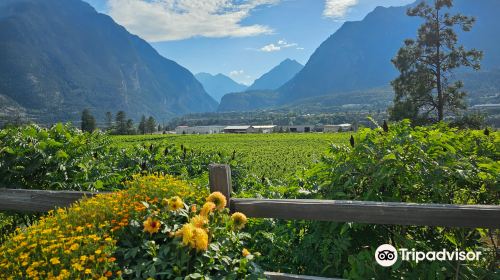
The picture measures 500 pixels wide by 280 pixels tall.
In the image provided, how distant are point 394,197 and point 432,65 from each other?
30188 millimetres

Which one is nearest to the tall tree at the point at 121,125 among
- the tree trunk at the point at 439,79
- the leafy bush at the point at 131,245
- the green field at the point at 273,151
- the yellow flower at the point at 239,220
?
the green field at the point at 273,151

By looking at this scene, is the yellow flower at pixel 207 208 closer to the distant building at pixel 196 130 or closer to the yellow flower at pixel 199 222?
the yellow flower at pixel 199 222

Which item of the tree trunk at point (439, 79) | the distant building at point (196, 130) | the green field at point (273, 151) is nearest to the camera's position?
the green field at point (273, 151)

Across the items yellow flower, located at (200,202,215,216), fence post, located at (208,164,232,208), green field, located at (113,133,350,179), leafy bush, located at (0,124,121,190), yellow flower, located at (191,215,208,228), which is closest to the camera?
yellow flower, located at (191,215,208,228)

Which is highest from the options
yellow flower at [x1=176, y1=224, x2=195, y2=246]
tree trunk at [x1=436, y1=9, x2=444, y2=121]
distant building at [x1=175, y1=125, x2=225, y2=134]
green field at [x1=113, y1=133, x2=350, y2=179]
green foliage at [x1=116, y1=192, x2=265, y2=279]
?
tree trunk at [x1=436, y1=9, x2=444, y2=121]

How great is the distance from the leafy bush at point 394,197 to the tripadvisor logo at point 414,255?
5 cm

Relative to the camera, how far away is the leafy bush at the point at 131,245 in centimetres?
273

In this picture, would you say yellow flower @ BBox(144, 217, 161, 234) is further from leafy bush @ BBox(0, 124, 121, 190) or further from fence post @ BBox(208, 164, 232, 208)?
leafy bush @ BBox(0, 124, 121, 190)

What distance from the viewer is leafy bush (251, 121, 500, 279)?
3277 millimetres

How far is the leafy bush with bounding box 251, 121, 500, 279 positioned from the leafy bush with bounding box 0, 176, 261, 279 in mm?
792

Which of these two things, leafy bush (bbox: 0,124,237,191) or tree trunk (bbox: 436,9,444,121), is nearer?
leafy bush (bbox: 0,124,237,191)

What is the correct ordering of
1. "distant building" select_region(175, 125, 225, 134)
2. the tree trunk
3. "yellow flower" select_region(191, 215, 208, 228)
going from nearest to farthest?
"yellow flower" select_region(191, 215, 208, 228)
the tree trunk
"distant building" select_region(175, 125, 225, 134)

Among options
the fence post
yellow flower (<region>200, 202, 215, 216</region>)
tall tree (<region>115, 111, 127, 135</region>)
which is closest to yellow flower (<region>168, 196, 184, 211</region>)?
yellow flower (<region>200, 202, 215, 216</region>)

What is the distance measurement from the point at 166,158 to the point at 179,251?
5.20 m
